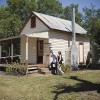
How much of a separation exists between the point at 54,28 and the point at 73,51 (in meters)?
2.81

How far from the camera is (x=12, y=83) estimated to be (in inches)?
525

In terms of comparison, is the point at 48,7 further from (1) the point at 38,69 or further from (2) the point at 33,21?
(1) the point at 38,69

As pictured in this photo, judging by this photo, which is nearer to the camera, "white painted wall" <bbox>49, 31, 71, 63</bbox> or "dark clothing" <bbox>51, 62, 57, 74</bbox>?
"dark clothing" <bbox>51, 62, 57, 74</bbox>

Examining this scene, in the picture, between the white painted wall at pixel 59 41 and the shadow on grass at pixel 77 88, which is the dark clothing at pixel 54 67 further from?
the shadow on grass at pixel 77 88

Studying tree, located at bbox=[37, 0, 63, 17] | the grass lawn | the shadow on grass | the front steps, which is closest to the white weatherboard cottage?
the front steps

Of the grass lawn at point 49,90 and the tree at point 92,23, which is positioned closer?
the grass lawn at point 49,90

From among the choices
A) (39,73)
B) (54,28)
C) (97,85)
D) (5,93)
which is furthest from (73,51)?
Result: (5,93)

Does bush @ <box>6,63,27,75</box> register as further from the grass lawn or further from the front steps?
the grass lawn

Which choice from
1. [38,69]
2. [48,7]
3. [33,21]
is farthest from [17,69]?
[48,7]

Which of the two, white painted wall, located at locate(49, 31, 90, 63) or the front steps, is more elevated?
white painted wall, located at locate(49, 31, 90, 63)

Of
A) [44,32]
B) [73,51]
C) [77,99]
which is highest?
[44,32]

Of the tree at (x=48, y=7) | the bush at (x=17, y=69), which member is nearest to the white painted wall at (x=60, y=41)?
the bush at (x=17, y=69)

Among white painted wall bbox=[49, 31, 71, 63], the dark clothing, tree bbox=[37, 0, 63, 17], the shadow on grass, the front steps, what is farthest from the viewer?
tree bbox=[37, 0, 63, 17]

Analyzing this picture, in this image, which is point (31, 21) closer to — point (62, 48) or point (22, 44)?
point (22, 44)
